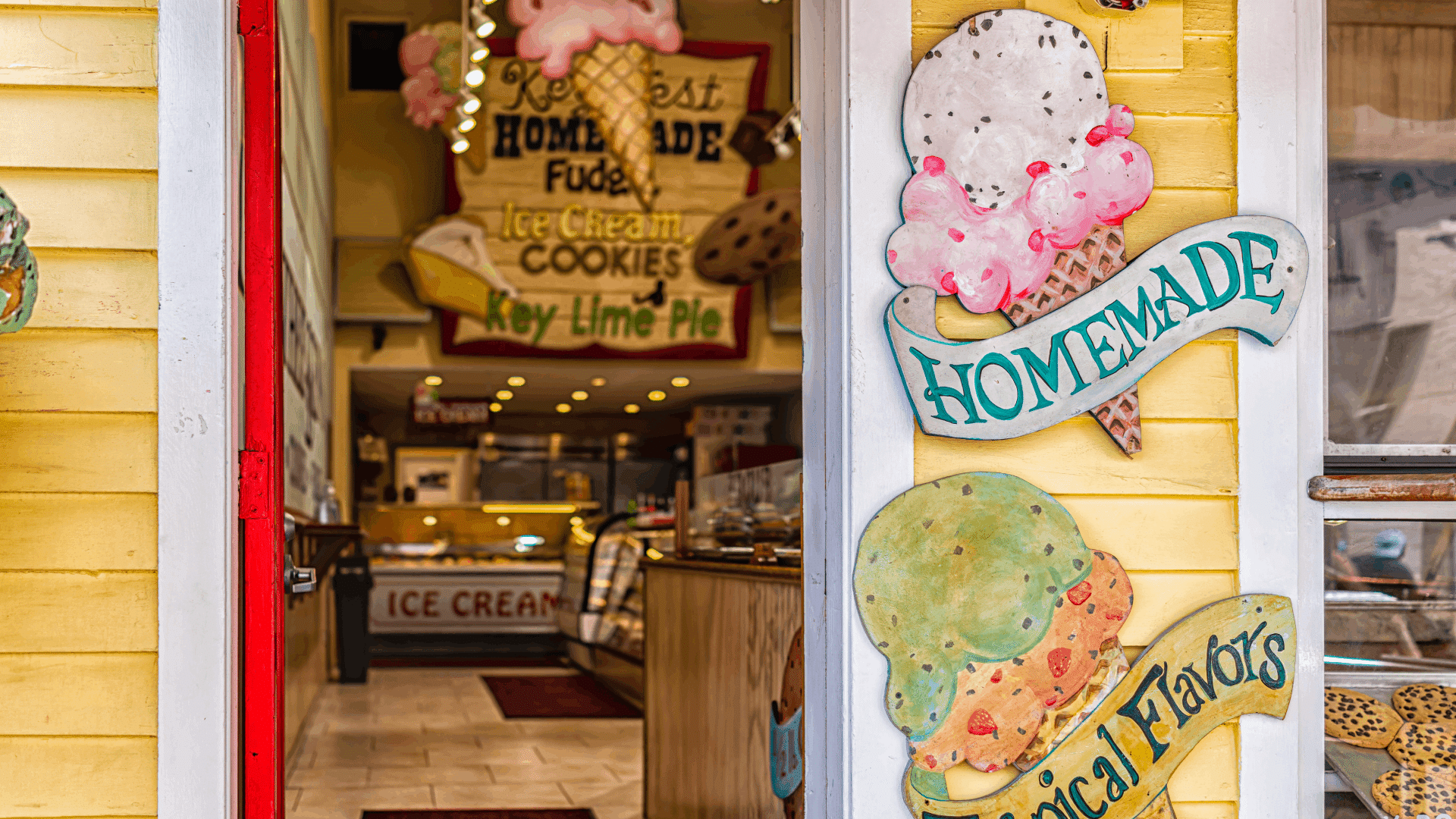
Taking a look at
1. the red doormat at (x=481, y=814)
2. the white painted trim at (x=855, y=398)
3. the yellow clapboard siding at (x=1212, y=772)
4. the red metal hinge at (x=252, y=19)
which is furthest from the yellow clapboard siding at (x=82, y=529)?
the red doormat at (x=481, y=814)

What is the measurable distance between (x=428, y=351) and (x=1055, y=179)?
9648 mm

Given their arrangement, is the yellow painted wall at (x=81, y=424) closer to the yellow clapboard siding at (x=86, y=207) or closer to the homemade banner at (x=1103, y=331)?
the yellow clapboard siding at (x=86, y=207)

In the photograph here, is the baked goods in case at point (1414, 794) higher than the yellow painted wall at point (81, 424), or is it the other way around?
the yellow painted wall at point (81, 424)

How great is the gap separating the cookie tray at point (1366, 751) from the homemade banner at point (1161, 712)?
0.50ft

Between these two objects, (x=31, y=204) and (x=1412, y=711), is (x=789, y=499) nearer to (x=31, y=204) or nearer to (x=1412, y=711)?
(x=1412, y=711)

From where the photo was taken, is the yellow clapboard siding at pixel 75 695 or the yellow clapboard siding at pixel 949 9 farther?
the yellow clapboard siding at pixel 949 9

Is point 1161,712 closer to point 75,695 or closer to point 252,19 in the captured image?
point 75,695

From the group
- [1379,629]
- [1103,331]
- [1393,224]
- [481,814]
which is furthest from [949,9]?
Result: [481,814]

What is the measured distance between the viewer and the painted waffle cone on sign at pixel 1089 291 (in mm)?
2225

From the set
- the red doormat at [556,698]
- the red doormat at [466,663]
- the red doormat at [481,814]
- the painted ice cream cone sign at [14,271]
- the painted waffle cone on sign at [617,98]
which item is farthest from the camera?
the red doormat at [466,663]

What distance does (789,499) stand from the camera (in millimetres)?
4238

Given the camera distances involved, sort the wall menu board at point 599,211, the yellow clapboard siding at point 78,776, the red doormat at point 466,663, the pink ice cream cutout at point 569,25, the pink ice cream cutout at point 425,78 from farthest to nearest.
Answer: the wall menu board at point 599,211 → the red doormat at point 466,663 → the pink ice cream cutout at point 425,78 → the pink ice cream cutout at point 569,25 → the yellow clapboard siding at point 78,776

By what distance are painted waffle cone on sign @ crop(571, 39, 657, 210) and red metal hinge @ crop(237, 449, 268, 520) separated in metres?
6.53

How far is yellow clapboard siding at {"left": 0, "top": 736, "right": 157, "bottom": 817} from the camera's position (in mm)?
2086
